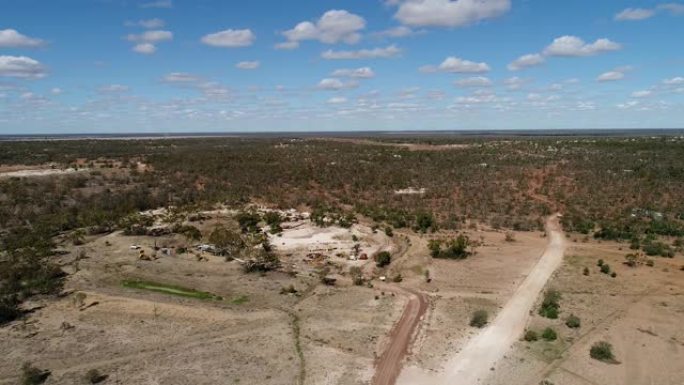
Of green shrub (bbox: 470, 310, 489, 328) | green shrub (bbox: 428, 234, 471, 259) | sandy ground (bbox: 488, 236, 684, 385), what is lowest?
sandy ground (bbox: 488, 236, 684, 385)

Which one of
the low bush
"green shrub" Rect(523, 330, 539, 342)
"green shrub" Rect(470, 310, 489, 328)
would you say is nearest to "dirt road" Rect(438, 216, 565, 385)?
"green shrub" Rect(470, 310, 489, 328)

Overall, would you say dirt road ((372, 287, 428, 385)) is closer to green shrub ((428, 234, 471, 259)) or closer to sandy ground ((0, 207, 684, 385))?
sandy ground ((0, 207, 684, 385))

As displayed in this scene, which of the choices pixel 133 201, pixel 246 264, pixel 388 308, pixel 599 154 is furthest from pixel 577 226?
pixel 599 154

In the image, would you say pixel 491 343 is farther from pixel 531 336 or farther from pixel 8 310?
pixel 8 310

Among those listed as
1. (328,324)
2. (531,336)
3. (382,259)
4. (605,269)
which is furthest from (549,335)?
(382,259)

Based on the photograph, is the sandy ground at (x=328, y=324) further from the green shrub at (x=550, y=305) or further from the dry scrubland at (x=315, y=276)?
the green shrub at (x=550, y=305)

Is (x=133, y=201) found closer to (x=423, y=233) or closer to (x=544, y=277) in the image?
(x=423, y=233)
